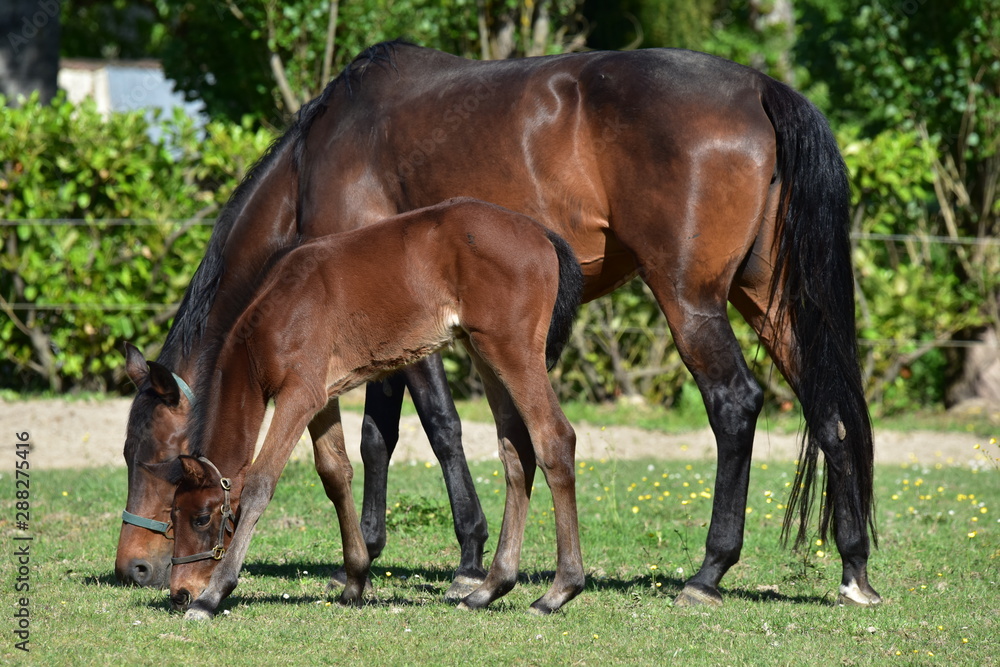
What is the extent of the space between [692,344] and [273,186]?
2.21 metres

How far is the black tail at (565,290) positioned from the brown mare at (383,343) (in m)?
0.10

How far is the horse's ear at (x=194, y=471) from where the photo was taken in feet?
13.4

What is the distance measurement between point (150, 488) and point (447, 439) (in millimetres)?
1406

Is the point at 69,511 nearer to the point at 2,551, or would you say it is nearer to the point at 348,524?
the point at 2,551

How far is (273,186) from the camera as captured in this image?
17.4ft

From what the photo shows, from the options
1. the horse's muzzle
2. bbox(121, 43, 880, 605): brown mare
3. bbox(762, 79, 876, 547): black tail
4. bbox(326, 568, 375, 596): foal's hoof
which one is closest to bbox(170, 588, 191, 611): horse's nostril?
the horse's muzzle

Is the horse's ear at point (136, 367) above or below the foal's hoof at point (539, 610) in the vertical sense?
above

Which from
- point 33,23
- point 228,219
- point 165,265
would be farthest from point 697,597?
point 33,23

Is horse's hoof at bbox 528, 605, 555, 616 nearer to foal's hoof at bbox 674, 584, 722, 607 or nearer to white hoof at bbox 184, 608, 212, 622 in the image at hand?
foal's hoof at bbox 674, 584, 722, 607

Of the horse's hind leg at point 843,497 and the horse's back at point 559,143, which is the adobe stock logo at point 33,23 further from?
the horse's hind leg at point 843,497

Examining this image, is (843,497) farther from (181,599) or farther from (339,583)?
A: (181,599)

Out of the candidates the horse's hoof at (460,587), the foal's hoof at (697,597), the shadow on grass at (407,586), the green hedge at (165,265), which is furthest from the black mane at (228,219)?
the green hedge at (165,265)

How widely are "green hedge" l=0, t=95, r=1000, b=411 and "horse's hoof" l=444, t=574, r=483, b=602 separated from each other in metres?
5.49

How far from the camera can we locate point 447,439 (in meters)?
5.14
